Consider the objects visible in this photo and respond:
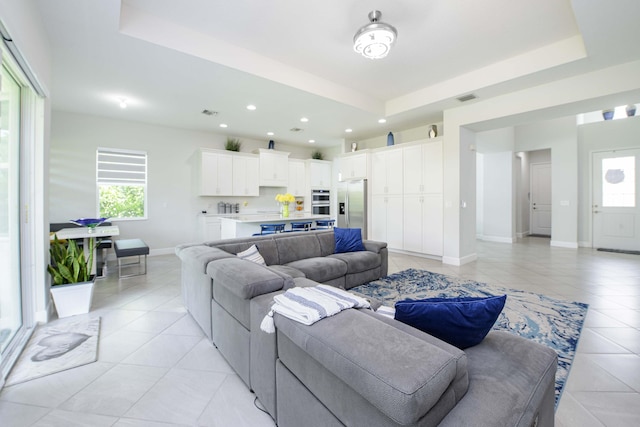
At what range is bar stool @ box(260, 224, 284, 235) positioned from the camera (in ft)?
15.3

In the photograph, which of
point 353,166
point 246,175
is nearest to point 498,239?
point 353,166

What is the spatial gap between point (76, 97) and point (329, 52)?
408 cm

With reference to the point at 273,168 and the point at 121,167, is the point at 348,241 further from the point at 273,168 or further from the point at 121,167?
the point at 121,167

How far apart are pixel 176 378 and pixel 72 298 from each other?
181cm

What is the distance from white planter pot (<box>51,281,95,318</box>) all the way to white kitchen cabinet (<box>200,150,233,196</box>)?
11.6 ft

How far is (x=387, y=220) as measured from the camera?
20.6 feet

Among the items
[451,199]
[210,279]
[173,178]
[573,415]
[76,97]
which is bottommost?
[573,415]

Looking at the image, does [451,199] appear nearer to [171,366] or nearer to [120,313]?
[171,366]

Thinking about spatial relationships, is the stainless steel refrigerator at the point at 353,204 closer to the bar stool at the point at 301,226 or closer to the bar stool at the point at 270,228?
the bar stool at the point at 301,226

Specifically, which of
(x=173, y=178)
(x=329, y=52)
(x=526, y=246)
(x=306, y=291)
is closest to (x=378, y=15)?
(x=329, y=52)

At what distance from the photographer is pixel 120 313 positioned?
2.91m

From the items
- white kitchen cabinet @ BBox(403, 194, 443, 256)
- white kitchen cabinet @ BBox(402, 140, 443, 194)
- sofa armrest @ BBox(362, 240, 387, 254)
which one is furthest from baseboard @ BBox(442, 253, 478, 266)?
sofa armrest @ BBox(362, 240, 387, 254)

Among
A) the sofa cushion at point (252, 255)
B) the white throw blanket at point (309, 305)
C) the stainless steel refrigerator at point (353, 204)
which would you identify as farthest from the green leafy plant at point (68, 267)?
the stainless steel refrigerator at point (353, 204)

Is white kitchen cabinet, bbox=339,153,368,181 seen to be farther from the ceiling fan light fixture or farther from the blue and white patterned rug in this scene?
the ceiling fan light fixture
